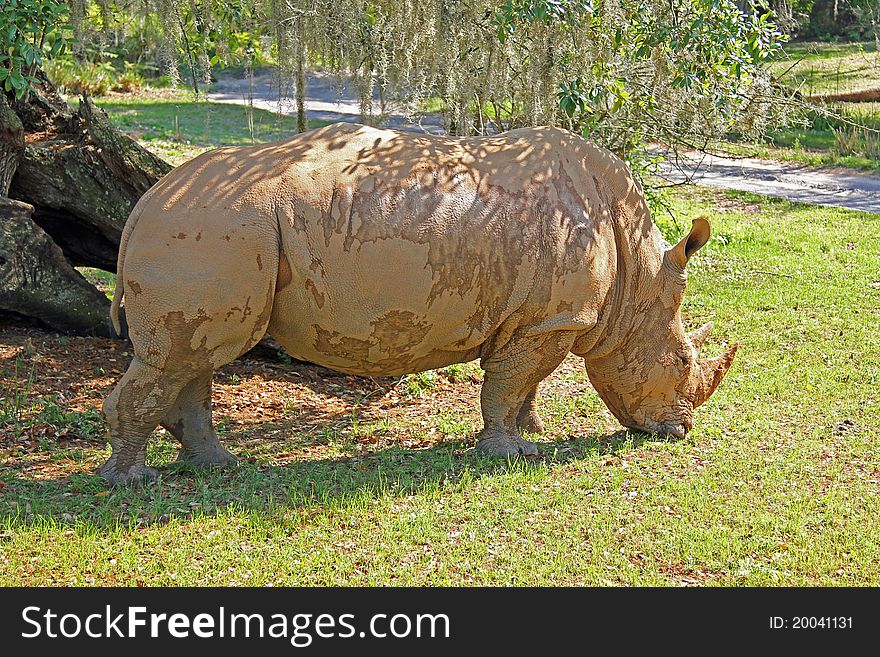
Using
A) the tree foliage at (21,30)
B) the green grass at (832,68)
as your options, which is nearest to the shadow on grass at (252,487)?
the tree foliage at (21,30)

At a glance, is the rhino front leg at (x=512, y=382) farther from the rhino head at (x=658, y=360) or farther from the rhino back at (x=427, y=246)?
the rhino head at (x=658, y=360)

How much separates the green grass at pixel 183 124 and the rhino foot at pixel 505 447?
10.00 m

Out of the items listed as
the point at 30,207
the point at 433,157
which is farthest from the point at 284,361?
the point at 433,157

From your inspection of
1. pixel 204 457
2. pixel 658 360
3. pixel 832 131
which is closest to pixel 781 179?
pixel 832 131

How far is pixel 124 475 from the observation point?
638cm

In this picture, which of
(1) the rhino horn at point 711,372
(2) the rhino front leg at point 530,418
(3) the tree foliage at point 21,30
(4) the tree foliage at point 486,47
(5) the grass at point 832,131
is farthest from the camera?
(5) the grass at point 832,131

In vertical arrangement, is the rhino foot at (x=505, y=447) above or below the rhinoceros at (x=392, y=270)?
below

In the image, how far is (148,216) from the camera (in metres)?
5.95

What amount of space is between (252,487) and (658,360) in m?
2.89

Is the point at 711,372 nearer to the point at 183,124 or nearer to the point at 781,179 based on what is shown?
the point at 781,179

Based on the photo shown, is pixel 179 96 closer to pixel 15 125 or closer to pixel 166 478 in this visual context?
pixel 15 125

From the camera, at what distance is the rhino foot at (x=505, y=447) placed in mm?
7098

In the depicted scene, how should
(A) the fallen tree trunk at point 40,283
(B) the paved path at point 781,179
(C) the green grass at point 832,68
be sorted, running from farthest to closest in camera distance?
(C) the green grass at point 832,68 → (B) the paved path at point 781,179 → (A) the fallen tree trunk at point 40,283

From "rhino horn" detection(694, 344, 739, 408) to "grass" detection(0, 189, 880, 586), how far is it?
0.98 feet
